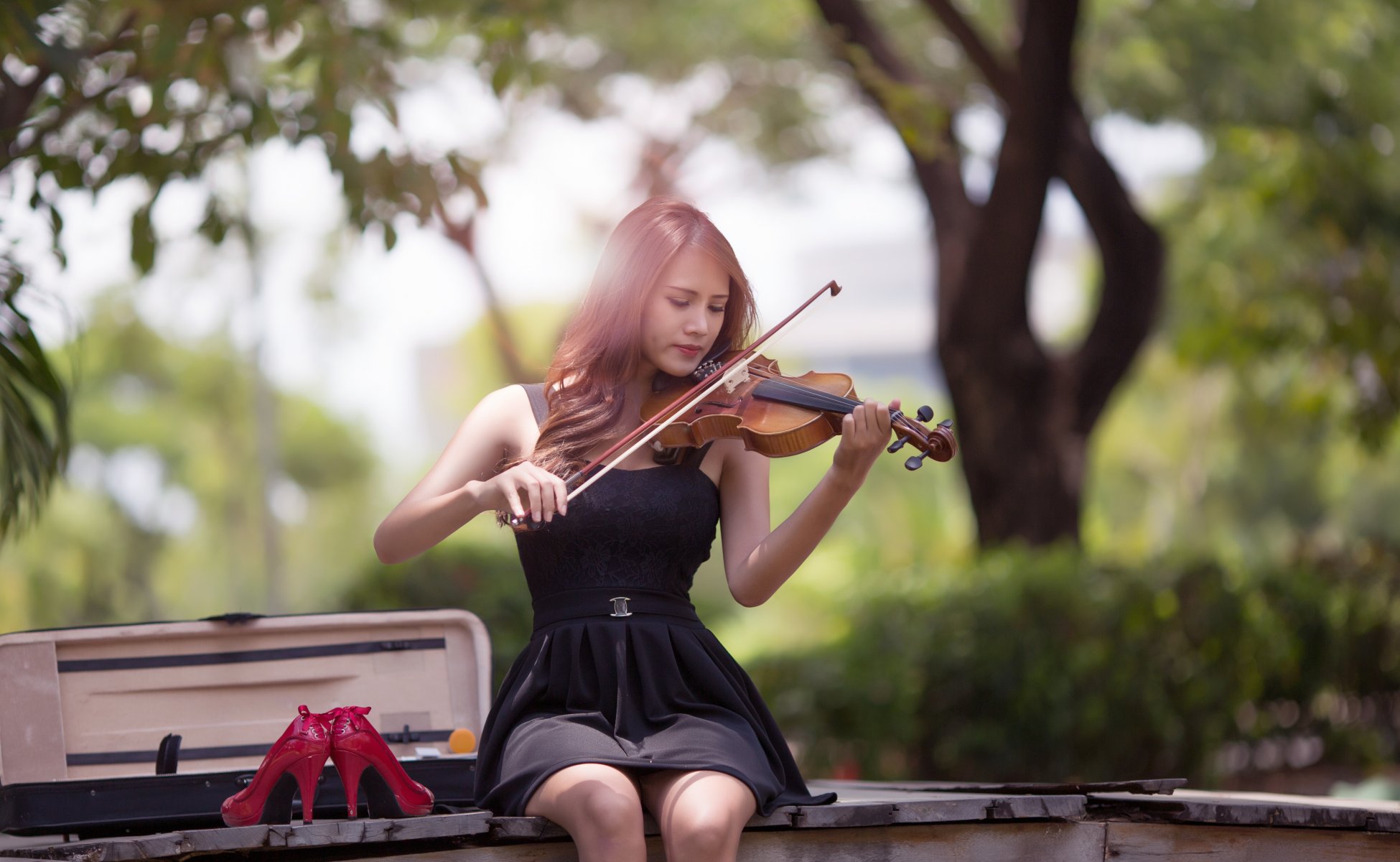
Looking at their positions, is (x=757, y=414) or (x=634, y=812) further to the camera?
(x=757, y=414)

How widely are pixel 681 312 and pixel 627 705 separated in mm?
827

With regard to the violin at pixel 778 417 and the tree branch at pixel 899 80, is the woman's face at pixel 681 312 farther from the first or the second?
the tree branch at pixel 899 80

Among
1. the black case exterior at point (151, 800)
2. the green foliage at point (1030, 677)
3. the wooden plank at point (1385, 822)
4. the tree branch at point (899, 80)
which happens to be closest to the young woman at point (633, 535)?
the black case exterior at point (151, 800)

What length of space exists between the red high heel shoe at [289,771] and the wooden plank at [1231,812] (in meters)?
1.58

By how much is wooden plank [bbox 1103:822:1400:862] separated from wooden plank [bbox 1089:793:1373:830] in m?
0.03

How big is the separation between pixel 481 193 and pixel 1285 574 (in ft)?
17.3

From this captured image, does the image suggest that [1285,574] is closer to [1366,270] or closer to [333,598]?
[1366,270]

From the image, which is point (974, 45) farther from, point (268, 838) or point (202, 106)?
point (268, 838)

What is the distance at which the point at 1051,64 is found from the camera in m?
7.38

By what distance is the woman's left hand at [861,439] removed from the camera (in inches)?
113

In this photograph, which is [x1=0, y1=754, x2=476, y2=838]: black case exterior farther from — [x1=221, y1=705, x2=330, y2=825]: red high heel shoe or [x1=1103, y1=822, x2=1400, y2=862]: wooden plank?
[x1=1103, y1=822, x2=1400, y2=862]: wooden plank

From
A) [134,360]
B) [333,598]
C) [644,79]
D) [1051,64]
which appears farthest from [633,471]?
[134,360]

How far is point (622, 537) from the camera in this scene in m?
3.06

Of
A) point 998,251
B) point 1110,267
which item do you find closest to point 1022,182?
point 998,251
